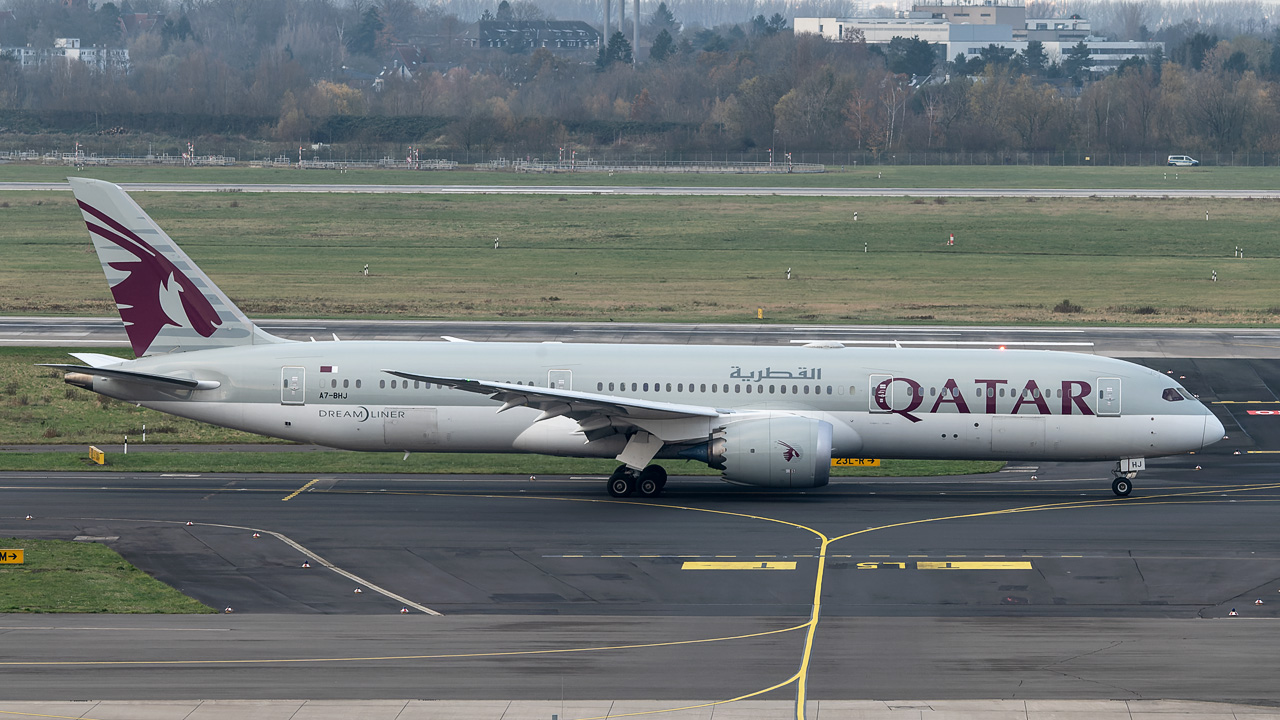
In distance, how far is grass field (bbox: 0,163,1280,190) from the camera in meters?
139

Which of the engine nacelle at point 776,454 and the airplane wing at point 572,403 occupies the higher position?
the airplane wing at point 572,403

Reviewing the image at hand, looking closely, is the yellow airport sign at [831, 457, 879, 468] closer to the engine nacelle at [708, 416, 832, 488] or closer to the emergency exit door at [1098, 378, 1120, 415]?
the engine nacelle at [708, 416, 832, 488]

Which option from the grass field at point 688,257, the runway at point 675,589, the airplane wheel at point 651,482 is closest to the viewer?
the runway at point 675,589

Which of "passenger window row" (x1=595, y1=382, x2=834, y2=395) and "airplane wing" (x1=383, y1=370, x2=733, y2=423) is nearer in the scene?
"airplane wing" (x1=383, y1=370, x2=733, y2=423)

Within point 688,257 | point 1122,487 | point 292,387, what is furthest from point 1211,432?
point 688,257

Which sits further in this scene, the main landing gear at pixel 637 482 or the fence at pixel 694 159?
the fence at pixel 694 159

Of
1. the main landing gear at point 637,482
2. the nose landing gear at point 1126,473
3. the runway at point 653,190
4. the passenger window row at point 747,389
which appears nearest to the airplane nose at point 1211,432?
the nose landing gear at point 1126,473

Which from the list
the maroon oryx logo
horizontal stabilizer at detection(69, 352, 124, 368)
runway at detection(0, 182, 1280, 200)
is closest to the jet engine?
the maroon oryx logo

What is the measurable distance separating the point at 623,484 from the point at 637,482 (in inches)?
16.0

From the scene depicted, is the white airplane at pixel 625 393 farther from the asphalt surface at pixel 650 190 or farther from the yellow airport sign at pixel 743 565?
the asphalt surface at pixel 650 190

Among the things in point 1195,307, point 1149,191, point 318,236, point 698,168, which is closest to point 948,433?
point 1195,307

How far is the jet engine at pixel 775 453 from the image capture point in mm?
35250

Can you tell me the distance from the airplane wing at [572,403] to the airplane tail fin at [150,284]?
659cm

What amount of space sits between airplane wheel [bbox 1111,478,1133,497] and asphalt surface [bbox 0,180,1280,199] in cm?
8916
